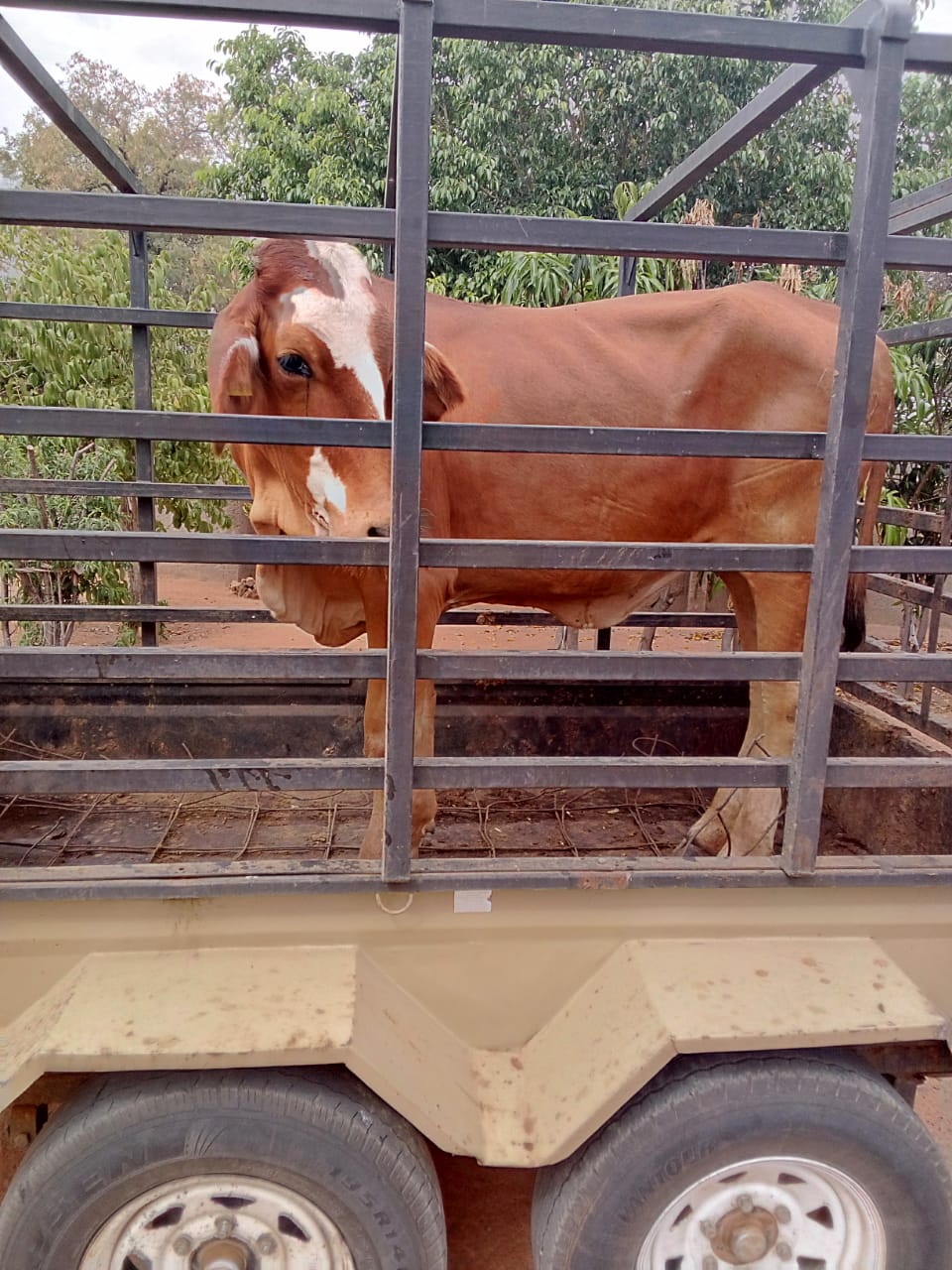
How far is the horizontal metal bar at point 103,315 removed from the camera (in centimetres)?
377

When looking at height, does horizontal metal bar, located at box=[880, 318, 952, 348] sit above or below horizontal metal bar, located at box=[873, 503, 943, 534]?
above

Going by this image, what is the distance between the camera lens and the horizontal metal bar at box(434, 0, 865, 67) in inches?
70.8

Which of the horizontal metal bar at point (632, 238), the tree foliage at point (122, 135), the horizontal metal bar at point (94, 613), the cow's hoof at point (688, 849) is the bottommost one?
the cow's hoof at point (688, 849)

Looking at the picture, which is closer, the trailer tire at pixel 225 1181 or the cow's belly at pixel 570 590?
the trailer tire at pixel 225 1181

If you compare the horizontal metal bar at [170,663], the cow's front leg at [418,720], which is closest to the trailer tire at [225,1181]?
the horizontal metal bar at [170,663]

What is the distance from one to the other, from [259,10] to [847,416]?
4.50 ft

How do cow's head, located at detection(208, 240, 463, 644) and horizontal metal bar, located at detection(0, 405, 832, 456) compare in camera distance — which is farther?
cow's head, located at detection(208, 240, 463, 644)

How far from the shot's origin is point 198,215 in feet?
6.06

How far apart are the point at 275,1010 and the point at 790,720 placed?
2330 mm

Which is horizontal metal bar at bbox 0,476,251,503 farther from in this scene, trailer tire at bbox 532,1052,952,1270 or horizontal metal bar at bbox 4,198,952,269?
trailer tire at bbox 532,1052,952,1270

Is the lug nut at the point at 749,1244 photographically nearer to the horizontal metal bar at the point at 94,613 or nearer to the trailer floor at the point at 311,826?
the trailer floor at the point at 311,826

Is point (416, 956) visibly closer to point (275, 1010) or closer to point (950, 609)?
point (275, 1010)

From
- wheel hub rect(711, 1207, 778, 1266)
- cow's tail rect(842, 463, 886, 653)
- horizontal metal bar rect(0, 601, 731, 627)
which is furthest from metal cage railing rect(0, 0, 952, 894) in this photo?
horizontal metal bar rect(0, 601, 731, 627)

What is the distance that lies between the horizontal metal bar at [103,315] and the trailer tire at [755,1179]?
129 inches
